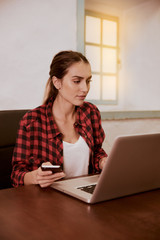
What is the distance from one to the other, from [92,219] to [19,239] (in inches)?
7.4

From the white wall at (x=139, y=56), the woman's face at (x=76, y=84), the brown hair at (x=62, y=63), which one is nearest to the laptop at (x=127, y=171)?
the woman's face at (x=76, y=84)

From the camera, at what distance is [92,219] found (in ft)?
2.27

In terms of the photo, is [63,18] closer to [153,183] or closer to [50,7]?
[50,7]

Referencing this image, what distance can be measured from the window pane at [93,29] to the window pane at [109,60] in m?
0.16

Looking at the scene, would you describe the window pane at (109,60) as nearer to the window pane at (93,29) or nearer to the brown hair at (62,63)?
the window pane at (93,29)

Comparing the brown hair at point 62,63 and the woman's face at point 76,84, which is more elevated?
the brown hair at point 62,63

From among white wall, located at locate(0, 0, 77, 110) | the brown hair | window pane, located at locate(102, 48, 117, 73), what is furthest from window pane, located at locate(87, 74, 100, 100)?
the brown hair

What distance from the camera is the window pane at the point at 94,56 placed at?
2.83 meters

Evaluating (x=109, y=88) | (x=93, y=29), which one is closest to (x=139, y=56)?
(x=109, y=88)

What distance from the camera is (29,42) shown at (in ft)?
6.82

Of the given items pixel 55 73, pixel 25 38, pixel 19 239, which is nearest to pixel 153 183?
pixel 19 239

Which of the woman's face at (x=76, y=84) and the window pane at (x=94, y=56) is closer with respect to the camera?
the woman's face at (x=76, y=84)

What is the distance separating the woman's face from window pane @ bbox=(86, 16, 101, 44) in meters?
1.41

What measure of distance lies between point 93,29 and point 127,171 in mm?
2330
